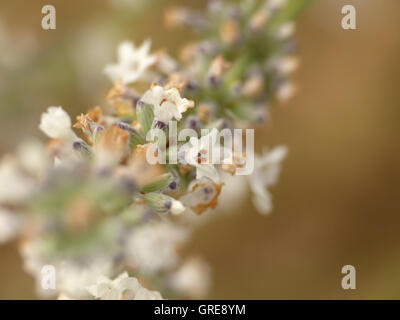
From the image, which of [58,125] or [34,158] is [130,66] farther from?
[34,158]

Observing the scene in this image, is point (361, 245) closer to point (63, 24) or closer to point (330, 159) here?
point (330, 159)

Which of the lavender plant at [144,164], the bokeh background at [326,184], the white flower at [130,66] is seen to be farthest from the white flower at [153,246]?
the bokeh background at [326,184]

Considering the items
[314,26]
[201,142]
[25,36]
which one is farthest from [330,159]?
[201,142]

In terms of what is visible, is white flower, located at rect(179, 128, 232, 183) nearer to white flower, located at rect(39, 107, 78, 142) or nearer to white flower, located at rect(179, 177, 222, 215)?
white flower, located at rect(179, 177, 222, 215)

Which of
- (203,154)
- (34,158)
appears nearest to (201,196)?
(203,154)

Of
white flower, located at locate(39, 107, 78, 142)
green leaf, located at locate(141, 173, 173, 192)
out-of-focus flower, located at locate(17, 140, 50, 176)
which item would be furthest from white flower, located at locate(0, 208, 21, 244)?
green leaf, located at locate(141, 173, 173, 192)

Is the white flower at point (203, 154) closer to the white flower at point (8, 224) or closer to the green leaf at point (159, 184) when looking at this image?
the green leaf at point (159, 184)
